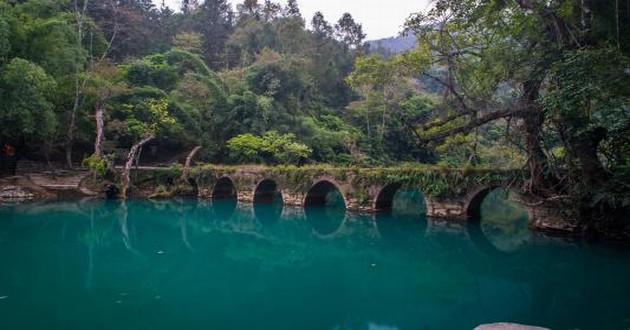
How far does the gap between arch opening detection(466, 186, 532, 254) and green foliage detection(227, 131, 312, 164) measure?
11.7 m

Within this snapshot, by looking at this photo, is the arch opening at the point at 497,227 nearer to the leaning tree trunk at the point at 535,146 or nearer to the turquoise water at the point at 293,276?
the turquoise water at the point at 293,276

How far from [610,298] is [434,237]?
7.36m

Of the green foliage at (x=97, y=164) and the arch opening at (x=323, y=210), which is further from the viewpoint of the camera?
the green foliage at (x=97, y=164)

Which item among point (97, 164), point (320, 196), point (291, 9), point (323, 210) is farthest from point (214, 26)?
point (323, 210)

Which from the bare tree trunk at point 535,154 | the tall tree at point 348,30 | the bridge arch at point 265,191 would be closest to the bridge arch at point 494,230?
the bare tree trunk at point 535,154

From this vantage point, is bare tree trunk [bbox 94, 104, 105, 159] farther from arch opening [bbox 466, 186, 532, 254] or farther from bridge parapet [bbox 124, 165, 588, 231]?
arch opening [bbox 466, 186, 532, 254]

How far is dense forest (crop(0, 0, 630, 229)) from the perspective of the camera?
11922 millimetres

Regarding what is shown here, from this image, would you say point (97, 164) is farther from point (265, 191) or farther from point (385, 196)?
point (385, 196)

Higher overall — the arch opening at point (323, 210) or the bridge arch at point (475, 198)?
the bridge arch at point (475, 198)

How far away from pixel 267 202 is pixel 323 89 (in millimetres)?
19801

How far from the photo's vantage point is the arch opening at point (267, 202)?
2118 cm

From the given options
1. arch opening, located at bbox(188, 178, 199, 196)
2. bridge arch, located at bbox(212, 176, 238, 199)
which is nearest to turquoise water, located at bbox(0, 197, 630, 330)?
bridge arch, located at bbox(212, 176, 238, 199)

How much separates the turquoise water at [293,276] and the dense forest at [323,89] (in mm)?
3228

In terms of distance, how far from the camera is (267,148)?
28.3m
